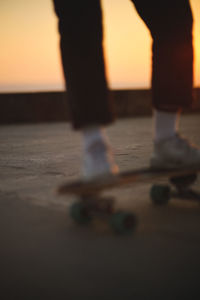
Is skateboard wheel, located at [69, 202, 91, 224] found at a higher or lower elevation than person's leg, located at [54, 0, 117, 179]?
lower

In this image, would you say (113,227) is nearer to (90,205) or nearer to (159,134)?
(90,205)

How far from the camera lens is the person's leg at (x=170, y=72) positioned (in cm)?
158

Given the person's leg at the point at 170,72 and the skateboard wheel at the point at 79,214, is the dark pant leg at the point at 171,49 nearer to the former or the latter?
the person's leg at the point at 170,72

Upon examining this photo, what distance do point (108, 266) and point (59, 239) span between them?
28 centimetres

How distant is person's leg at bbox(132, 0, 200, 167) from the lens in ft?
5.18

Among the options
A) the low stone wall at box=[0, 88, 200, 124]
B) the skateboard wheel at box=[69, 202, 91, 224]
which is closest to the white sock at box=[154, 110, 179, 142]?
the skateboard wheel at box=[69, 202, 91, 224]

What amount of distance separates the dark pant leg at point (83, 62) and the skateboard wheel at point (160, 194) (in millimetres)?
470

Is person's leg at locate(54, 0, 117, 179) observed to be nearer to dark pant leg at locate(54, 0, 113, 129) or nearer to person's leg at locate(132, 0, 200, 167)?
dark pant leg at locate(54, 0, 113, 129)

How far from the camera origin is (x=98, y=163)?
1316 millimetres

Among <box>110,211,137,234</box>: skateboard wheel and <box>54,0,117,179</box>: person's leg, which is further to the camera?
<box>54,0,117,179</box>: person's leg

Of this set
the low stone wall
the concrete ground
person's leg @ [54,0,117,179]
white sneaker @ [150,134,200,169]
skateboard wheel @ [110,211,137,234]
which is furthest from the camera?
the low stone wall

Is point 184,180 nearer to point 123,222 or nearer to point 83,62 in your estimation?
point 123,222

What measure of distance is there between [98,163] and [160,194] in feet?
1.49

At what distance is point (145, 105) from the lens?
11.1 meters
